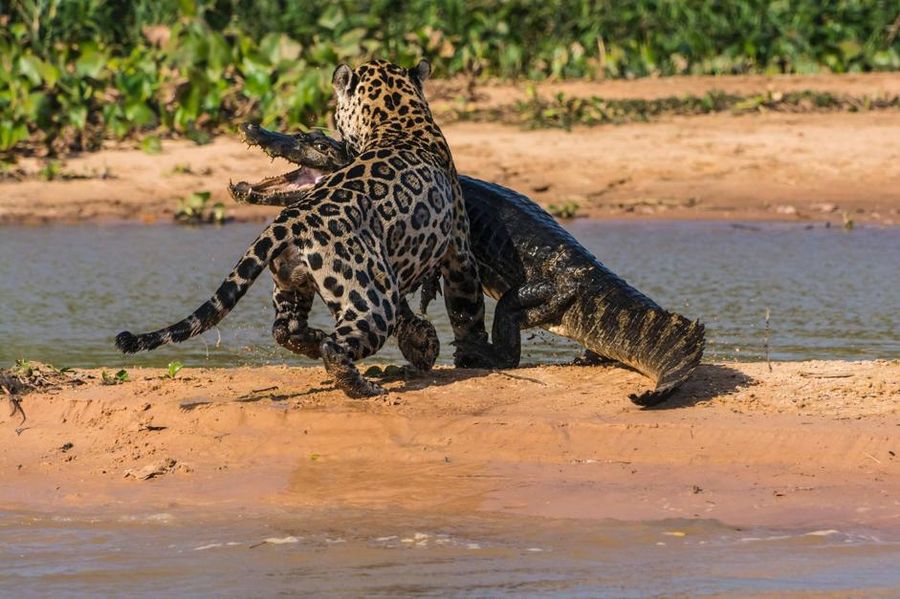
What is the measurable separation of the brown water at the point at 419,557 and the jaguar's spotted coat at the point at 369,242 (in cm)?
96

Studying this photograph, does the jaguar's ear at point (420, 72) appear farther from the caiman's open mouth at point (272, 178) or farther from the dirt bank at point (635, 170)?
the dirt bank at point (635, 170)

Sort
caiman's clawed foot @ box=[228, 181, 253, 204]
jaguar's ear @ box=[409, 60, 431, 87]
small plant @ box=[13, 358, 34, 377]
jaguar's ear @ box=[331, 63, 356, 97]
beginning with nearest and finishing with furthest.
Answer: small plant @ box=[13, 358, 34, 377]
caiman's clawed foot @ box=[228, 181, 253, 204]
jaguar's ear @ box=[331, 63, 356, 97]
jaguar's ear @ box=[409, 60, 431, 87]

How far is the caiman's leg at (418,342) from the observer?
23.1 ft

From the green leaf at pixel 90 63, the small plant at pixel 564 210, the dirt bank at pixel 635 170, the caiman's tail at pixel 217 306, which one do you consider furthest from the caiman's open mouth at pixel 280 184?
the green leaf at pixel 90 63

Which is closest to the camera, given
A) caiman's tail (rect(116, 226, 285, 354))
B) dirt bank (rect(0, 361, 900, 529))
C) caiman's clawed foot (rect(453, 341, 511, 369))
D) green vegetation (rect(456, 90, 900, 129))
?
dirt bank (rect(0, 361, 900, 529))

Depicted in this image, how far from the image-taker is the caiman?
715 cm

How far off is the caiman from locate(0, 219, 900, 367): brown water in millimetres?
630

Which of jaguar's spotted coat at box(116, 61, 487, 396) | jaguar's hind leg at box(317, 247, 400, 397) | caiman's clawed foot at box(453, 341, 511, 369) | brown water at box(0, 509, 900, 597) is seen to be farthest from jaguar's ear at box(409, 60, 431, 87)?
brown water at box(0, 509, 900, 597)

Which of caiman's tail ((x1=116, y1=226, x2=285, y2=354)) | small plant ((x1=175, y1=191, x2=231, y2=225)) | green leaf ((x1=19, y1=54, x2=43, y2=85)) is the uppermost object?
green leaf ((x1=19, y1=54, x2=43, y2=85))

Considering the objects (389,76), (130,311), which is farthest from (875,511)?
(130,311)

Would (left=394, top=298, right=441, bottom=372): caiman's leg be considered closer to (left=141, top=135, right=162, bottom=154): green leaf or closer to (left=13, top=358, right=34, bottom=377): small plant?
(left=13, top=358, right=34, bottom=377): small plant

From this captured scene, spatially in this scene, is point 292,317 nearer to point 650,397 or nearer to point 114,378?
point 114,378

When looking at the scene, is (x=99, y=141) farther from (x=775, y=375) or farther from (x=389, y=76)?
(x=775, y=375)

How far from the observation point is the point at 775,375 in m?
6.95
